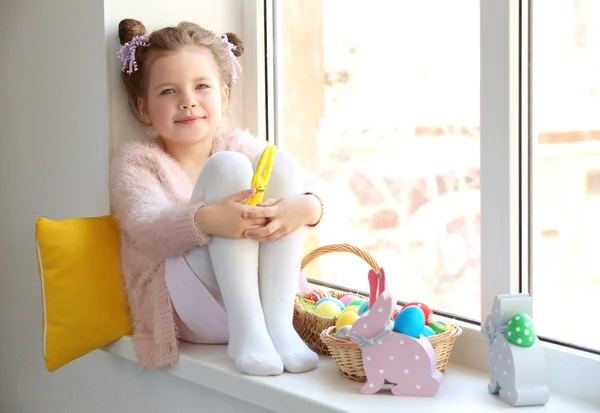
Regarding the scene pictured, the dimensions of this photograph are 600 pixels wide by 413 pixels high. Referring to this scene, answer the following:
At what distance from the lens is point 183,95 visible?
5.80ft

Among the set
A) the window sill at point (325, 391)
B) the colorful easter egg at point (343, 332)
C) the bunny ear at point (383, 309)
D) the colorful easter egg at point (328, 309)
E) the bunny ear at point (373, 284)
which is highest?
the bunny ear at point (373, 284)

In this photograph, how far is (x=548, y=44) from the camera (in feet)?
4.56

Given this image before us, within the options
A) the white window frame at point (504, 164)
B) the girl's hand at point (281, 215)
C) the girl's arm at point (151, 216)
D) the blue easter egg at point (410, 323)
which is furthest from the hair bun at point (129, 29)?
the blue easter egg at point (410, 323)

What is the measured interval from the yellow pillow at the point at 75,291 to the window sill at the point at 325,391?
0.75ft

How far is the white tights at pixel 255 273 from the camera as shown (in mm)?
1490

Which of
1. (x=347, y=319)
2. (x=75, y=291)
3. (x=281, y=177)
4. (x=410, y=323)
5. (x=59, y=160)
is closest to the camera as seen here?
(x=410, y=323)

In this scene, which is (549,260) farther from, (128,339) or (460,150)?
(128,339)

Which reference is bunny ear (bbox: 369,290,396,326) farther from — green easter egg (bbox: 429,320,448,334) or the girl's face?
the girl's face

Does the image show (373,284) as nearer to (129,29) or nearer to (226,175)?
(226,175)

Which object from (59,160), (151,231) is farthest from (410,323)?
(59,160)

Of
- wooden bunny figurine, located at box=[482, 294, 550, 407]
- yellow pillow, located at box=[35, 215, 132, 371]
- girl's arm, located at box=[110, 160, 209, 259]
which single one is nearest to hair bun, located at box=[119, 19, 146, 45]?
girl's arm, located at box=[110, 160, 209, 259]

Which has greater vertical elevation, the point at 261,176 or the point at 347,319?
the point at 261,176

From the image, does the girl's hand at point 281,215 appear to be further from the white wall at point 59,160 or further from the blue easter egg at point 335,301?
the white wall at point 59,160

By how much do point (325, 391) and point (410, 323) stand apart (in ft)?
0.60
